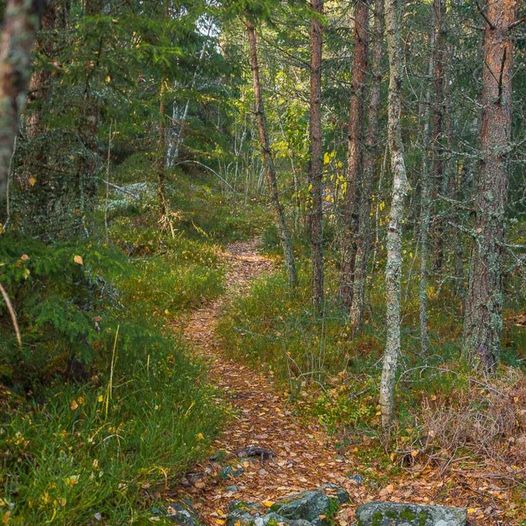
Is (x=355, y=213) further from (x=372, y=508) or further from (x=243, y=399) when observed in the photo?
(x=372, y=508)

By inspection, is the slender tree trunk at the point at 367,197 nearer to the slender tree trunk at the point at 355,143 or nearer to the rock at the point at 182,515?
the slender tree trunk at the point at 355,143

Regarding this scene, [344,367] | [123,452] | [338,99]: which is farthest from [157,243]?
[123,452]

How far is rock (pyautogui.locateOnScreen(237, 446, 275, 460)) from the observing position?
609cm

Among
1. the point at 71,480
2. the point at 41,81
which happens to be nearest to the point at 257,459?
the point at 71,480

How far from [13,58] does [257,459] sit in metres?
5.45

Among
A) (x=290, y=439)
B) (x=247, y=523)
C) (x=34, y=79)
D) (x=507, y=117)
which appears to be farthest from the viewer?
(x=507, y=117)

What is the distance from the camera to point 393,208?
6180mm

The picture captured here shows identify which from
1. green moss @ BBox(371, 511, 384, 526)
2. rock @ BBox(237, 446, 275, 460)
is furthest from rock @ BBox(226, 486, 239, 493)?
green moss @ BBox(371, 511, 384, 526)

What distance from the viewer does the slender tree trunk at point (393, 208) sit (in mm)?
6055

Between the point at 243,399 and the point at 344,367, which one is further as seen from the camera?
the point at 344,367

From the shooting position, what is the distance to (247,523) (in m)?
4.91

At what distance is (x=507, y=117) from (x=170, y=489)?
20.1ft

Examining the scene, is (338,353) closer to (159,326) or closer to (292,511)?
(159,326)

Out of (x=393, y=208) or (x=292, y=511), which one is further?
(x=393, y=208)
